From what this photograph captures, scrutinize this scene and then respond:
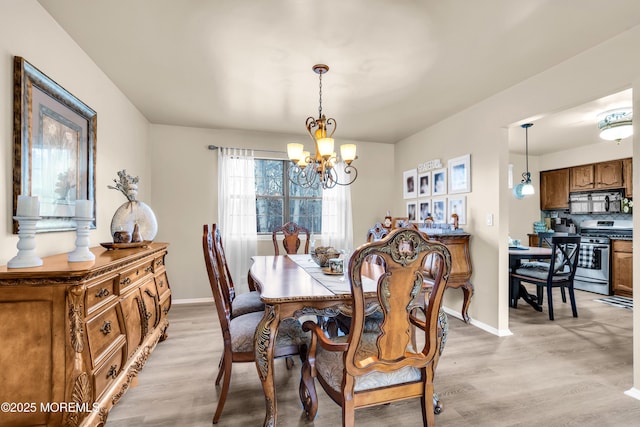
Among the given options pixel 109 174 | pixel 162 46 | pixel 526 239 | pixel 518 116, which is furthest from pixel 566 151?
pixel 109 174

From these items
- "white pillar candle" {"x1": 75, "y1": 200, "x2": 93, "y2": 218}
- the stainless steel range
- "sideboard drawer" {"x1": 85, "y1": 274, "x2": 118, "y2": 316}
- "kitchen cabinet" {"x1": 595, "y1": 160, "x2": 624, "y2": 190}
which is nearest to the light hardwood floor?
"sideboard drawer" {"x1": 85, "y1": 274, "x2": 118, "y2": 316}

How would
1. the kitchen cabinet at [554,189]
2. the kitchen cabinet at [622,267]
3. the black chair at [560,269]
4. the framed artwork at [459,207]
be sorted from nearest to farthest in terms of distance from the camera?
1. the black chair at [560,269]
2. the framed artwork at [459,207]
3. the kitchen cabinet at [622,267]
4. the kitchen cabinet at [554,189]

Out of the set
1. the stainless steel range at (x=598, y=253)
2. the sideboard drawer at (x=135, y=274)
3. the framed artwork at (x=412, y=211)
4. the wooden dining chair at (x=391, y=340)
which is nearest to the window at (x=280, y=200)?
the framed artwork at (x=412, y=211)

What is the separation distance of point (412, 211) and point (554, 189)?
3521 millimetres

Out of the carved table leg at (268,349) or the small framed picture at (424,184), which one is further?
the small framed picture at (424,184)

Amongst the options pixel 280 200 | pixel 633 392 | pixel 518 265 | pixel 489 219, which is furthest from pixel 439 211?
pixel 633 392

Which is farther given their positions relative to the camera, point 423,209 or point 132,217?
point 423,209

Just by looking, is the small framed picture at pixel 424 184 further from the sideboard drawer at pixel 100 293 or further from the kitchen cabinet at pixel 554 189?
A: the sideboard drawer at pixel 100 293

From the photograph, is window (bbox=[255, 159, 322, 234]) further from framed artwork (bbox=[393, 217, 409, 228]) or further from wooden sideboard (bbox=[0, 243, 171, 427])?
wooden sideboard (bbox=[0, 243, 171, 427])

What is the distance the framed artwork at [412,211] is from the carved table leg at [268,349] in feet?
11.3

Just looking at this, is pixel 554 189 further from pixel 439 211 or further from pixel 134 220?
pixel 134 220

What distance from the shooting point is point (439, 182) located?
13.5ft

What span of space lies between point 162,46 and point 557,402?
12.2ft

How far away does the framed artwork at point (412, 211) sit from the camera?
4.66m
